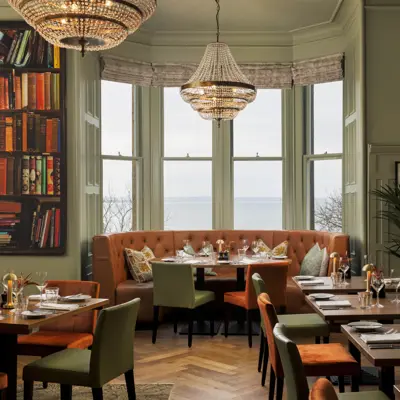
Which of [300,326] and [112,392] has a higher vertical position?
[300,326]

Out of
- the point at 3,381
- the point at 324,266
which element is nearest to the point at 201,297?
the point at 324,266

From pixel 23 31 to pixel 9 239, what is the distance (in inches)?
83.6

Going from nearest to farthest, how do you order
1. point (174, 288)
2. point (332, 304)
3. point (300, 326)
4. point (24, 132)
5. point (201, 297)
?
point (332, 304) < point (300, 326) < point (174, 288) < point (201, 297) < point (24, 132)

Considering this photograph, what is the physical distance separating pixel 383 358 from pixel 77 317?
8.02 ft

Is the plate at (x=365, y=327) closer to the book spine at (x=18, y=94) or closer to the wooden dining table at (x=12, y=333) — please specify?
the wooden dining table at (x=12, y=333)

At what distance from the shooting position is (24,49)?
22.2ft

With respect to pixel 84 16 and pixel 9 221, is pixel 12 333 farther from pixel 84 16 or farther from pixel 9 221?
pixel 9 221

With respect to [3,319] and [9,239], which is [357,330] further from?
[9,239]

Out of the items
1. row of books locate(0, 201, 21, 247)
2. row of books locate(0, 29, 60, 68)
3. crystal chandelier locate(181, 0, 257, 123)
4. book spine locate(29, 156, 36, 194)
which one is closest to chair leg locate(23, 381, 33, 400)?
row of books locate(0, 201, 21, 247)

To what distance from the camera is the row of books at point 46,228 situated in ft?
22.2

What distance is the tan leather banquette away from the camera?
7.02 metres

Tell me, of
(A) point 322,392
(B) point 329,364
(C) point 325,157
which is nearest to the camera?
(A) point 322,392

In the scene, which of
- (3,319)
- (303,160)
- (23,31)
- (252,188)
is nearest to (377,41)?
(303,160)

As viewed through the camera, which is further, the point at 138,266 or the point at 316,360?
the point at 138,266
